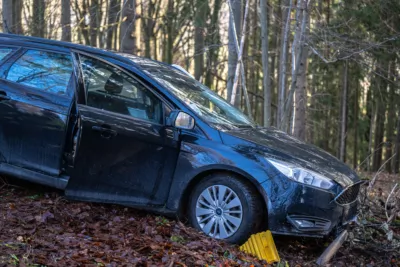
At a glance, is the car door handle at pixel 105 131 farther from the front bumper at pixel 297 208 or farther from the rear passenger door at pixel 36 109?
the front bumper at pixel 297 208

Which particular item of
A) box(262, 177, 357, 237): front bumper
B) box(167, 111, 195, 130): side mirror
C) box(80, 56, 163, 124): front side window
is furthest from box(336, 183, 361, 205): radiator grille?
box(80, 56, 163, 124): front side window

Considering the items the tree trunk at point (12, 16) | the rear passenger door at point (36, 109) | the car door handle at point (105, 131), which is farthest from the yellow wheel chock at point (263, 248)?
the tree trunk at point (12, 16)

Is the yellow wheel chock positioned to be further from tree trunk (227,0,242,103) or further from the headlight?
tree trunk (227,0,242,103)

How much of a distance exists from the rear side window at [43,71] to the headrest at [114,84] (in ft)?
1.54

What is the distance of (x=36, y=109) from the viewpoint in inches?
219

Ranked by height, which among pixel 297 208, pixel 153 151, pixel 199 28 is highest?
pixel 199 28

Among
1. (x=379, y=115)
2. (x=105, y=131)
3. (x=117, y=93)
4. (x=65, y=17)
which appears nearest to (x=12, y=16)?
(x=65, y=17)

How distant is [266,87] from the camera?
1023 cm

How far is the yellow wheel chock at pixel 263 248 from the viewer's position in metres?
4.65

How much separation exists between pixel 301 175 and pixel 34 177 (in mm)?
2951

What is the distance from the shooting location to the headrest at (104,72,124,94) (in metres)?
5.54

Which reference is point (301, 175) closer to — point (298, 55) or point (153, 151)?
point (153, 151)

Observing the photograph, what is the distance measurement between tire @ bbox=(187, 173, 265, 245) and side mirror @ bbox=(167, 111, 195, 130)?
22.6 inches

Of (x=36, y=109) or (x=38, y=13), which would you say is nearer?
(x=36, y=109)
